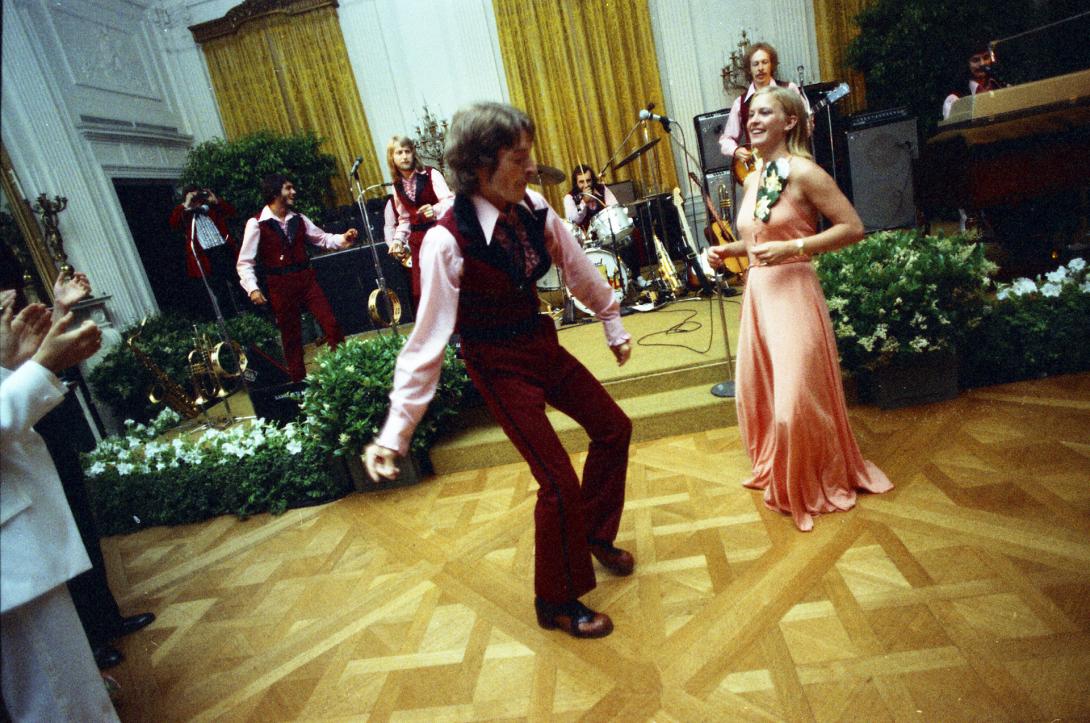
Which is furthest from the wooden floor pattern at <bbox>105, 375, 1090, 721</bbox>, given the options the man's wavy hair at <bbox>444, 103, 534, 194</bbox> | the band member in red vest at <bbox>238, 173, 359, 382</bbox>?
the band member in red vest at <bbox>238, 173, 359, 382</bbox>

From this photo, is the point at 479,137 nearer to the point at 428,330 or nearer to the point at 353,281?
the point at 428,330

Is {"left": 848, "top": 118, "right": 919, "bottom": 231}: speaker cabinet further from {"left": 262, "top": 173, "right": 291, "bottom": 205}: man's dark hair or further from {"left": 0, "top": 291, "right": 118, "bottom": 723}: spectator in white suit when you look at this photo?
{"left": 0, "top": 291, "right": 118, "bottom": 723}: spectator in white suit

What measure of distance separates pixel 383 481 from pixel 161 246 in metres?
6.43

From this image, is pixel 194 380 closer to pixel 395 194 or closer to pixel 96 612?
pixel 395 194

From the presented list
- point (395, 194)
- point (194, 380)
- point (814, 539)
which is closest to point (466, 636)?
point (814, 539)

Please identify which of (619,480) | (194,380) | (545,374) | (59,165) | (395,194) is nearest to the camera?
(545,374)

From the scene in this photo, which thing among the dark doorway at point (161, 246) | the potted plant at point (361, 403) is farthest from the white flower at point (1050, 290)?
the dark doorway at point (161, 246)

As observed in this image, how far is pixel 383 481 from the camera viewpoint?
148 inches

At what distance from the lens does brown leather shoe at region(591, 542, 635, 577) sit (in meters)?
2.41

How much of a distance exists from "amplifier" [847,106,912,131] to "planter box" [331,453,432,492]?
20.2 ft

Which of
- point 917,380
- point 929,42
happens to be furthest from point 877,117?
point 917,380

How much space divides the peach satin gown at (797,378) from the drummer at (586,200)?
3.86 m

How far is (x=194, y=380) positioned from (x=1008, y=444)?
19.3ft

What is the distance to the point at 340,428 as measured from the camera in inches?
143
